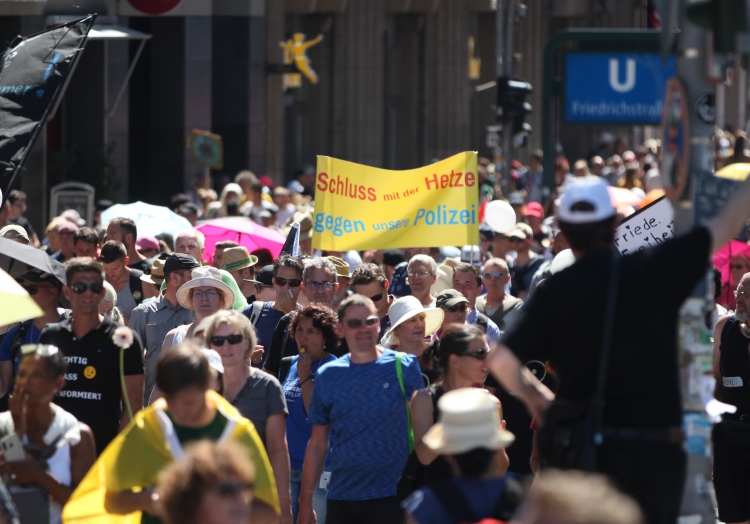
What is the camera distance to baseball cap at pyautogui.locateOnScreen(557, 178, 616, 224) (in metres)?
4.59

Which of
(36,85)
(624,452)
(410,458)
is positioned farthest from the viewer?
(36,85)

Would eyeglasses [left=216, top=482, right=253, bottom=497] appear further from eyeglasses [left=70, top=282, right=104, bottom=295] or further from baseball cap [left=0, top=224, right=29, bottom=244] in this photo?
baseball cap [left=0, top=224, right=29, bottom=244]

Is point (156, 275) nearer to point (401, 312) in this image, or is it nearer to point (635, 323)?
point (401, 312)

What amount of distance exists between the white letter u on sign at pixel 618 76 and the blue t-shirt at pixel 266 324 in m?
3.04

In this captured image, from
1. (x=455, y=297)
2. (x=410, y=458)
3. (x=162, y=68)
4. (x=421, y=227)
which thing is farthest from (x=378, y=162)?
(x=410, y=458)

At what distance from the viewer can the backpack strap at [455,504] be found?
4.44m

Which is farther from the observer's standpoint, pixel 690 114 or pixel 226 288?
pixel 226 288

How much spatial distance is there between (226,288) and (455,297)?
145 centimetres

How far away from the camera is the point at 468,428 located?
467 centimetres

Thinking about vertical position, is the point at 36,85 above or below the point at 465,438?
above

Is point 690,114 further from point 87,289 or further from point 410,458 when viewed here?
point 87,289

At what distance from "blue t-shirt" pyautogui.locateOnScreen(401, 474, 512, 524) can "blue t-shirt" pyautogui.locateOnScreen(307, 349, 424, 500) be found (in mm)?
2056

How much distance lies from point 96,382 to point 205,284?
1.62 m

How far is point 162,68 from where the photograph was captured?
2681cm
